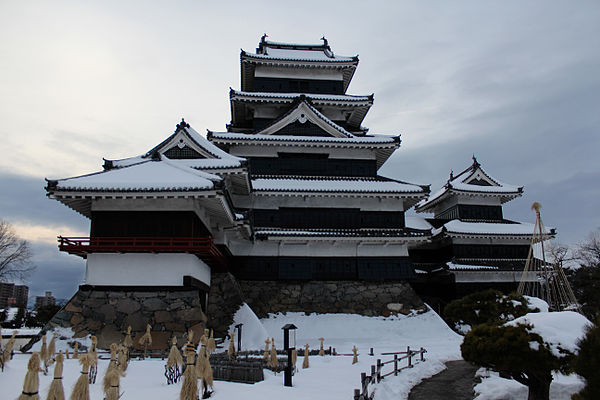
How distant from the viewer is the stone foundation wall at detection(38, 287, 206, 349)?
58.7 ft

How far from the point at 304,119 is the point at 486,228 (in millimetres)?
15473

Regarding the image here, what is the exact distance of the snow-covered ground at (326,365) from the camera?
414 inches

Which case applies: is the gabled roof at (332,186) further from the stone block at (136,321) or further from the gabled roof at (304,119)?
the stone block at (136,321)

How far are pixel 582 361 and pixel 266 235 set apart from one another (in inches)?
782

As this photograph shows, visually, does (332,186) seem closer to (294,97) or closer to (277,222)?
(277,222)

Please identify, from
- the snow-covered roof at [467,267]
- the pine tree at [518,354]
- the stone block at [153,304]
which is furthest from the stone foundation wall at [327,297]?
the pine tree at [518,354]

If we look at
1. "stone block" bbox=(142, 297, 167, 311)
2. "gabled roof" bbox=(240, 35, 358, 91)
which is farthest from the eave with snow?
"stone block" bbox=(142, 297, 167, 311)

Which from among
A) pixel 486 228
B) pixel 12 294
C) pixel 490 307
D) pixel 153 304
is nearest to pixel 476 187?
pixel 486 228

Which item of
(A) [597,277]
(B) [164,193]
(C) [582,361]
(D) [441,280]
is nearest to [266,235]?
(B) [164,193]

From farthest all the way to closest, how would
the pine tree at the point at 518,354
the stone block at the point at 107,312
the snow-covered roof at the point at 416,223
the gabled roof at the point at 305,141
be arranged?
the snow-covered roof at the point at 416,223
the gabled roof at the point at 305,141
the stone block at the point at 107,312
the pine tree at the point at 518,354

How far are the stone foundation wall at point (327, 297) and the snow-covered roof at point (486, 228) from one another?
6300 mm

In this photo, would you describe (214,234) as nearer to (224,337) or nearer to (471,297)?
(224,337)

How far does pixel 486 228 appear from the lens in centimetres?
3136

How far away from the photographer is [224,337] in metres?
21.3
